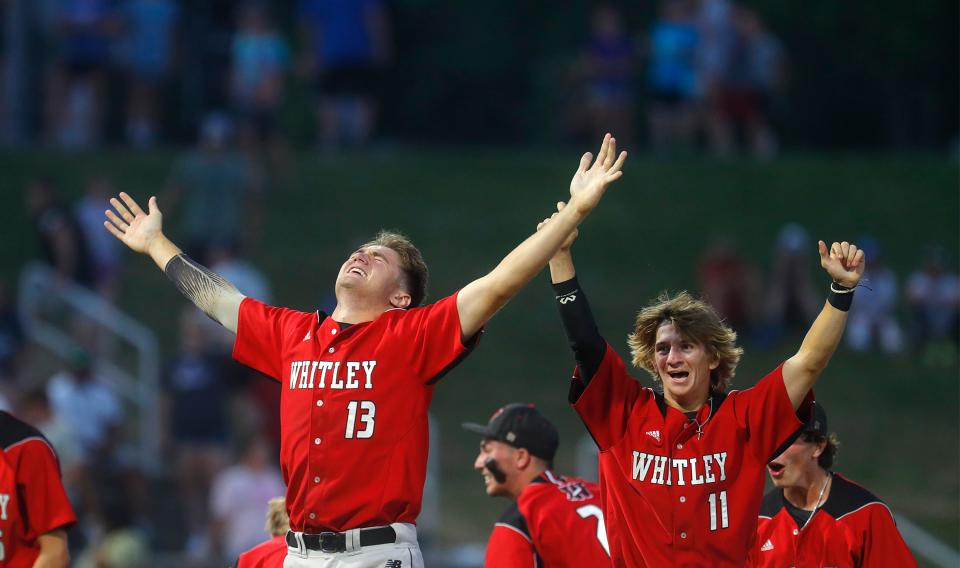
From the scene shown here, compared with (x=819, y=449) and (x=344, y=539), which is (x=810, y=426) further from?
(x=344, y=539)

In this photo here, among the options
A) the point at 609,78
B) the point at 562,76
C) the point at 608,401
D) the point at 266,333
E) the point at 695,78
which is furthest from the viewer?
the point at 562,76

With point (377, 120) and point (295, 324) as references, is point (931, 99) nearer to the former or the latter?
point (377, 120)

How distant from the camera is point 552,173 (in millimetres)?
22594

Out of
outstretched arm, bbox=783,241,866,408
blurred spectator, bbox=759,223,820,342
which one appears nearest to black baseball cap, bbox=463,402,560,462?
outstretched arm, bbox=783,241,866,408

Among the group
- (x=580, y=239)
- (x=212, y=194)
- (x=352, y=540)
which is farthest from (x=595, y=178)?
(x=580, y=239)

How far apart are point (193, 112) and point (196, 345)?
10439 mm

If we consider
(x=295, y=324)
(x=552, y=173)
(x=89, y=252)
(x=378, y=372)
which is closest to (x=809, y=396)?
(x=378, y=372)

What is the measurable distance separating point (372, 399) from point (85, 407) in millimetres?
9115

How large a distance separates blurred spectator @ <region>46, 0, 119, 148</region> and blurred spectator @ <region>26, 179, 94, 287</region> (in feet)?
11.2

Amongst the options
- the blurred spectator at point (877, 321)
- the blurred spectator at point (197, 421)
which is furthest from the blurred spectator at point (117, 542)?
the blurred spectator at point (877, 321)

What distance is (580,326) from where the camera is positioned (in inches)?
232

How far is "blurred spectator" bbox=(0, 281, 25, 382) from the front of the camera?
15.3m

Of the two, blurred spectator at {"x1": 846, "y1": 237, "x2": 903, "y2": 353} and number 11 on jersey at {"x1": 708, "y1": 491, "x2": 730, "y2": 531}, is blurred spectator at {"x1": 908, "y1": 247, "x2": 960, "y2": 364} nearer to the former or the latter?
blurred spectator at {"x1": 846, "y1": 237, "x2": 903, "y2": 353}

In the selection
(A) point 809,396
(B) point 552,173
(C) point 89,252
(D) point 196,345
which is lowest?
(A) point 809,396
